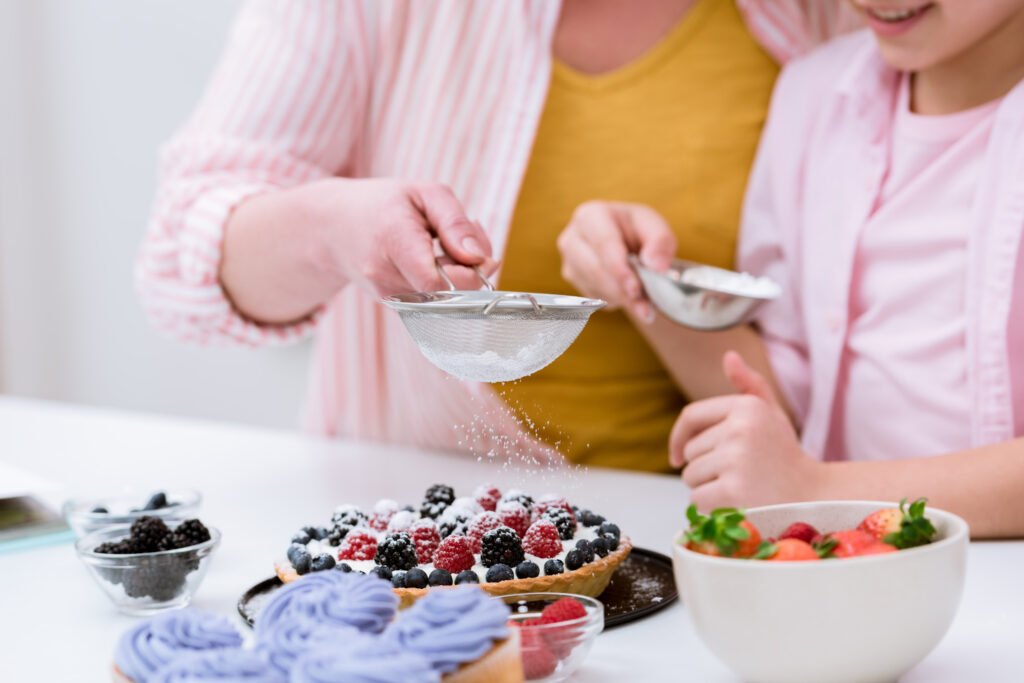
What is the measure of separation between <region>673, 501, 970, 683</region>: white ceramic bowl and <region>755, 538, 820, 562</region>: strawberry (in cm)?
2

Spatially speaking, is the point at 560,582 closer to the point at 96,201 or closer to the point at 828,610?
the point at 828,610

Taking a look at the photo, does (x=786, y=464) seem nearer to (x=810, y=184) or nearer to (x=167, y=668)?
(x=810, y=184)

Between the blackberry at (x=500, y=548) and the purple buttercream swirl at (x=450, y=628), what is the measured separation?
231 millimetres

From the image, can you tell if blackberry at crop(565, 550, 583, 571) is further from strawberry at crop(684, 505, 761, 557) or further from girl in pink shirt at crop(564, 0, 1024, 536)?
girl in pink shirt at crop(564, 0, 1024, 536)

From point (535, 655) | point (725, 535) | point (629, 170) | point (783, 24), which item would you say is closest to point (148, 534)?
point (535, 655)

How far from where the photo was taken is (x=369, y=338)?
1758mm

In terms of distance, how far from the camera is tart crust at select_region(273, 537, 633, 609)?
0.84m

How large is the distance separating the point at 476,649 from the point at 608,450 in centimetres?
101

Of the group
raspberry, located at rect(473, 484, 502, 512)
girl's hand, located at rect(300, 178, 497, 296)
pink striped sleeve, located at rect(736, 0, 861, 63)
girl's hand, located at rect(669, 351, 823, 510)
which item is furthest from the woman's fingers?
pink striped sleeve, located at rect(736, 0, 861, 63)

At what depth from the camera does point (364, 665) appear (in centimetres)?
59

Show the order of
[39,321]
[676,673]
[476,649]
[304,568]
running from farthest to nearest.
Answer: [39,321], [304,568], [676,673], [476,649]

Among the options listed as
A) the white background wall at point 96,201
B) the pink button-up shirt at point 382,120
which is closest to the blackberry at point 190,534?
the pink button-up shirt at point 382,120

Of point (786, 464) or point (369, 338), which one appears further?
point (369, 338)

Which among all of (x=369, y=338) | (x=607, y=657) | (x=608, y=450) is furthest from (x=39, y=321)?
(x=607, y=657)
